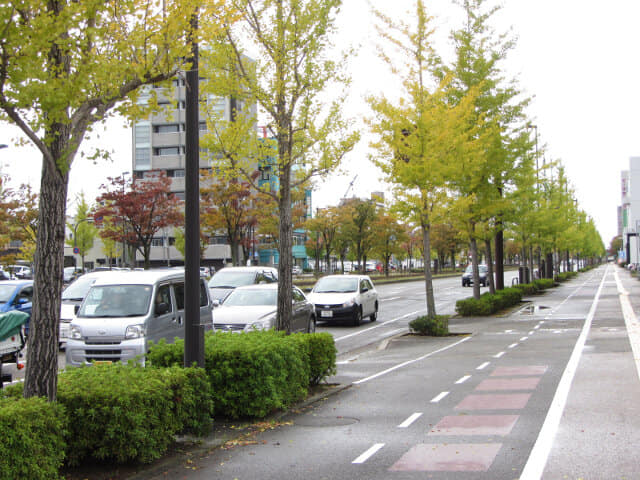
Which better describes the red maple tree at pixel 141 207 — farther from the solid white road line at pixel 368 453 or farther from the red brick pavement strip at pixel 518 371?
the solid white road line at pixel 368 453

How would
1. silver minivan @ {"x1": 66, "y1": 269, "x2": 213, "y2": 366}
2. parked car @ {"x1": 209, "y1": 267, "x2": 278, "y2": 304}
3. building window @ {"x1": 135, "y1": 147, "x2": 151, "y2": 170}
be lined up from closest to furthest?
silver minivan @ {"x1": 66, "y1": 269, "x2": 213, "y2": 366}
parked car @ {"x1": 209, "y1": 267, "x2": 278, "y2": 304}
building window @ {"x1": 135, "y1": 147, "x2": 151, "y2": 170}

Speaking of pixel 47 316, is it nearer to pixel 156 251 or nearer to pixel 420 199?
pixel 420 199

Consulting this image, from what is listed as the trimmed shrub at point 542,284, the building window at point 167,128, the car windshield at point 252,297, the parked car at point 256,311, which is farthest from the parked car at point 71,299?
the building window at point 167,128

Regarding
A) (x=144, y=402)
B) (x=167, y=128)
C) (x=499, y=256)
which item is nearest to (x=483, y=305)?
(x=499, y=256)

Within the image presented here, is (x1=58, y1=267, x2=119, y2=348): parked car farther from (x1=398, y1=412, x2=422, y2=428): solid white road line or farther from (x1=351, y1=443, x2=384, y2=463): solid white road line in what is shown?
(x1=351, y1=443, x2=384, y2=463): solid white road line

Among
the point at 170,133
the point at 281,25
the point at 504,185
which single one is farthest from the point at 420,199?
the point at 170,133

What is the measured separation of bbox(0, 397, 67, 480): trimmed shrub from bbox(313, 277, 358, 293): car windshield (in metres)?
19.3

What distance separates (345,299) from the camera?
23547mm

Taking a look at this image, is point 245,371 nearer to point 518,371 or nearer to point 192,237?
point 192,237

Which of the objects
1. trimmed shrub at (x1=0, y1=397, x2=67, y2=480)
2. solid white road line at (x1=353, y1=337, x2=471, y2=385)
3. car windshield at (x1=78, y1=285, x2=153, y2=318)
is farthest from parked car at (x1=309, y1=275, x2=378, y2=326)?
trimmed shrub at (x1=0, y1=397, x2=67, y2=480)

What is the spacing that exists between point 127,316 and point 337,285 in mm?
13366

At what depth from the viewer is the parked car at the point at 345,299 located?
23.3m

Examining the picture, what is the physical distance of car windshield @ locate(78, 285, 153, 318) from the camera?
12.7m

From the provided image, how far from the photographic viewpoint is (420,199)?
772 inches
